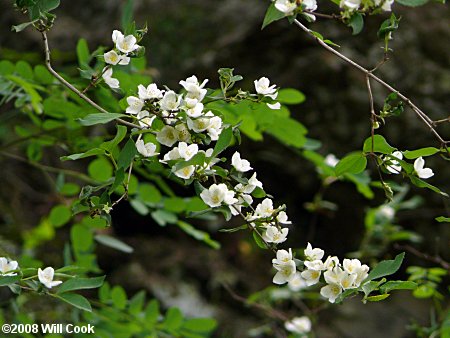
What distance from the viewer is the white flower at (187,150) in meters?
0.78

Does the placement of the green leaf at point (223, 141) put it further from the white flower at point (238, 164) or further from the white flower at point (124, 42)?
→ the white flower at point (124, 42)

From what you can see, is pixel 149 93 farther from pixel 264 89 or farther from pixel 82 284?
pixel 82 284

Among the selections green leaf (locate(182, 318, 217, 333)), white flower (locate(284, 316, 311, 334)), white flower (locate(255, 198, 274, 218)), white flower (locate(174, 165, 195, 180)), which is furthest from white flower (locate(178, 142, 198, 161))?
white flower (locate(284, 316, 311, 334))

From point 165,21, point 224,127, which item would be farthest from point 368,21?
point 224,127

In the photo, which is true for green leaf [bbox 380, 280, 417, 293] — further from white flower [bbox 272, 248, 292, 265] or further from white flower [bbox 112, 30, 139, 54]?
white flower [bbox 112, 30, 139, 54]

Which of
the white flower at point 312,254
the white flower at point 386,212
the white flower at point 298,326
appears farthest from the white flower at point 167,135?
the white flower at point 386,212

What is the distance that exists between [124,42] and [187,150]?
0.20m

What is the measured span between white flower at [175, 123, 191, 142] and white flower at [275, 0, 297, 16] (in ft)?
0.64

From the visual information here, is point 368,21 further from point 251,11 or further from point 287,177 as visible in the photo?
point 287,177

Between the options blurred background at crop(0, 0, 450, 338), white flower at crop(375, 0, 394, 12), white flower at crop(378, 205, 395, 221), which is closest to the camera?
white flower at crop(375, 0, 394, 12)

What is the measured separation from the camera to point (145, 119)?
2.78 feet

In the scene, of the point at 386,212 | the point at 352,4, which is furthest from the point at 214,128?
the point at 386,212

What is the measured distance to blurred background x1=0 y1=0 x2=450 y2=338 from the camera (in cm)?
220

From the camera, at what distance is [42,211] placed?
254cm
